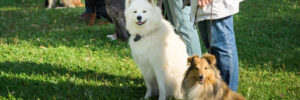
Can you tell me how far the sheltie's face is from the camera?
8.32 feet

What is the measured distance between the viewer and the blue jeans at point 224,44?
272cm

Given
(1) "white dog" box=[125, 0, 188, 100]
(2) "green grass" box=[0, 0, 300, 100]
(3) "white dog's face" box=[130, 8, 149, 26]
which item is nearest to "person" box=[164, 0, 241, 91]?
(1) "white dog" box=[125, 0, 188, 100]

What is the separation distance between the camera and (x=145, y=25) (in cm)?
320

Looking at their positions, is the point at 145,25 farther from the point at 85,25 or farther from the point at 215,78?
the point at 85,25

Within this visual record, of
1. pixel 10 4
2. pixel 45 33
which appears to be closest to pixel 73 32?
pixel 45 33

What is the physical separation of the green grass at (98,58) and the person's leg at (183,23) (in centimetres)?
83

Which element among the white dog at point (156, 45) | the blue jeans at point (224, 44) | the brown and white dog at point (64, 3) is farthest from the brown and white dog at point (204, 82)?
the brown and white dog at point (64, 3)

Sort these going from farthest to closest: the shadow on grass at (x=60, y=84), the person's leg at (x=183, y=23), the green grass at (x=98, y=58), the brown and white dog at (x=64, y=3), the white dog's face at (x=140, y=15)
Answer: the brown and white dog at (x=64, y=3)
the green grass at (x=98, y=58)
the shadow on grass at (x=60, y=84)
the person's leg at (x=183, y=23)
the white dog's face at (x=140, y=15)

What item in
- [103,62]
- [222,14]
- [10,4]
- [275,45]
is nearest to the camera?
[222,14]

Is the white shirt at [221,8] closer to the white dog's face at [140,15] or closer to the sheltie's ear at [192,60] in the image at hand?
the sheltie's ear at [192,60]

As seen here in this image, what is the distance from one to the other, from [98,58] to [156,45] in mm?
2149

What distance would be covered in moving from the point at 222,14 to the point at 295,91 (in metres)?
1.74

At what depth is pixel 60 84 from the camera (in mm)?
3805

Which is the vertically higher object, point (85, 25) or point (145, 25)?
point (145, 25)
